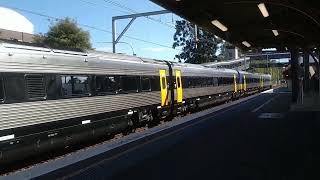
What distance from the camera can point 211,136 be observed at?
52.8 feet

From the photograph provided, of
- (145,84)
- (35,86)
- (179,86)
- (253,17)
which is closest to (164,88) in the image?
(179,86)

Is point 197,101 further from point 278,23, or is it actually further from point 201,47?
point 201,47

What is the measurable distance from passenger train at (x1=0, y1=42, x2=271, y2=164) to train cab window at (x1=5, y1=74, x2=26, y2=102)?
22 mm

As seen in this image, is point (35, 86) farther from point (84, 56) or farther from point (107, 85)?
point (107, 85)

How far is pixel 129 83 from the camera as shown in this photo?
63.5ft

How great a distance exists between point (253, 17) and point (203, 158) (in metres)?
9.39

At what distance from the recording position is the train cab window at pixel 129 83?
18.6 metres

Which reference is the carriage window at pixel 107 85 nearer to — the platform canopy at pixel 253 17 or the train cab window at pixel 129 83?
the train cab window at pixel 129 83

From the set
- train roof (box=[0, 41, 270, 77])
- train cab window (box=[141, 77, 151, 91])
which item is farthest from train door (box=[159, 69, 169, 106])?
train cab window (box=[141, 77, 151, 91])

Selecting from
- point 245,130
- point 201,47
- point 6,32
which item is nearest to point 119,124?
point 245,130

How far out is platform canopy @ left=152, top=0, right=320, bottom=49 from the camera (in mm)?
16000

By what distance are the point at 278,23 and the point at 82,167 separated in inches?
503

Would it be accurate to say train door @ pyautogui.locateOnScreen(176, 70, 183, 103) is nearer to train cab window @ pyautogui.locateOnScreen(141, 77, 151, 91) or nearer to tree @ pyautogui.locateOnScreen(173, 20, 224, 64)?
train cab window @ pyautogui.locateOnScreen(141, 77, 151, 91)

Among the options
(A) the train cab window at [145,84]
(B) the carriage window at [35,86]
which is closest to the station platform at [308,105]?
(A) the train cab window at [145,84]
